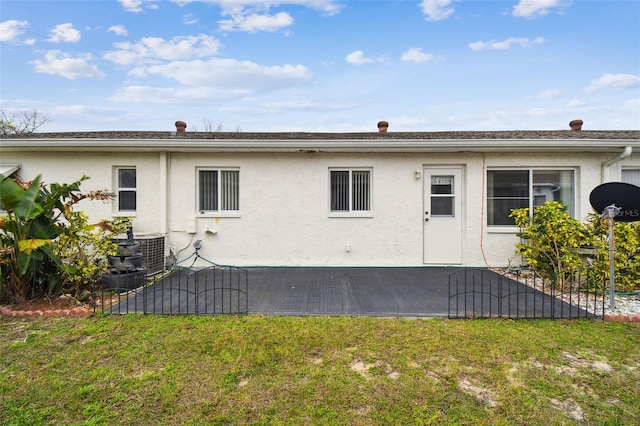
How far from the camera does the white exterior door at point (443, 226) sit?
24.1 feet

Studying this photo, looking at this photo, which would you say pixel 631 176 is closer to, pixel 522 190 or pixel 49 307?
pixel 522 190

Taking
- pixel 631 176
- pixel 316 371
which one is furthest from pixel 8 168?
pixel 631 176

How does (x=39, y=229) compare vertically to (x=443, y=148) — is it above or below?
below

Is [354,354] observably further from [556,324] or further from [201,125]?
[201,125]

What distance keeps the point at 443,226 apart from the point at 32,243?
7913 millimetres

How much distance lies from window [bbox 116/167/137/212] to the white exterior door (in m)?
7.37

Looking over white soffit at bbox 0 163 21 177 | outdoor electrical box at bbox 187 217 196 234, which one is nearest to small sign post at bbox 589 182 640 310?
outdoor electrical box at bbox 187 217 196 234

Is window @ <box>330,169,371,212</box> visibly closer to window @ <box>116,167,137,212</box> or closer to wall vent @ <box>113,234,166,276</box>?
wall vent @ <box>113,234,166,276</box>

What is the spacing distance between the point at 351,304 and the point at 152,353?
2.78m

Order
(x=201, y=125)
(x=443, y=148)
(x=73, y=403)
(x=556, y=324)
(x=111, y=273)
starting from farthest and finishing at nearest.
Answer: (x=201, y=125) < (x=443, y=148) < (x=111, y=273) < (x=556, y=324) < (x=73, y=403)

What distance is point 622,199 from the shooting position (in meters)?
5.13

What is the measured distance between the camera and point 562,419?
224 centimetres

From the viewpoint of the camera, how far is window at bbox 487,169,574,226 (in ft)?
24.0

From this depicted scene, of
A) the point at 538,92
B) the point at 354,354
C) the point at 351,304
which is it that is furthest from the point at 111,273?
the point at 538,92
